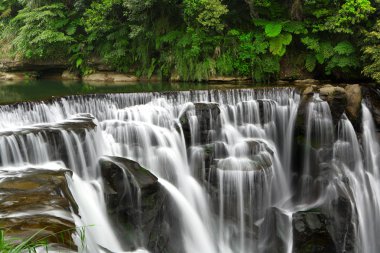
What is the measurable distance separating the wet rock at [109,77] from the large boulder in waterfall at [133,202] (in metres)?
11.5

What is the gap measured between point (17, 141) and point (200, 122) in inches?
192

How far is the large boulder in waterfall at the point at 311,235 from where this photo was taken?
26.4 feet

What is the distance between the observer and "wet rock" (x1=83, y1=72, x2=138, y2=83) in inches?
719

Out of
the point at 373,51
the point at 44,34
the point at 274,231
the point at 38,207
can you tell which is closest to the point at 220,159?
the point at 274,231

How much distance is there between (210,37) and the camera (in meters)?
15.6

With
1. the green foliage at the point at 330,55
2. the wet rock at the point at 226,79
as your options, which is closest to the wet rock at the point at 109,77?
the wet rock at the point at 226,79

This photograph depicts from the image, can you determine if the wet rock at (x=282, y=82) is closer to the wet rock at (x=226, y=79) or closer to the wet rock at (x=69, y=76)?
the wet rock at (x=226, y=79)

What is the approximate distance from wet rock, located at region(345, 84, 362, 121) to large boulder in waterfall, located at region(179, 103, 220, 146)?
13.3 ft

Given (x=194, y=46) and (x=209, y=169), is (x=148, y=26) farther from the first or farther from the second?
(x=209, y=169)

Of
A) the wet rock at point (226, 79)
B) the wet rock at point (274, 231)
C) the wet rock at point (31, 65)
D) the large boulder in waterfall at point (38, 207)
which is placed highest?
the wet rock at point (31, 65)

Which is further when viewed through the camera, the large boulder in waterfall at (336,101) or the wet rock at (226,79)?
the wet rock at (226,79)

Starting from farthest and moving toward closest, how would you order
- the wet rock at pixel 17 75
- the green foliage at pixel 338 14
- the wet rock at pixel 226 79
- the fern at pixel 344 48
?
the wet rock at pixel 17 75 < the wet rock at pixel 226 79 < the fern at pixel 344 48 < the green foliage at pixel 338 14

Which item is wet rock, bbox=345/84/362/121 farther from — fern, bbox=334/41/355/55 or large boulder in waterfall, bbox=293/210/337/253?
large boulder in waterfall, bbox=293/210/337/253

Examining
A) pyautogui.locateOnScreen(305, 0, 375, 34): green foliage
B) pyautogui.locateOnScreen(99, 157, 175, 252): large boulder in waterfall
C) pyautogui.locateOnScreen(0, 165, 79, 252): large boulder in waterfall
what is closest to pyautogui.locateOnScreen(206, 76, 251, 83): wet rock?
pyautogui.locateOnScreen(305, 0, 375, 34): green foliage
